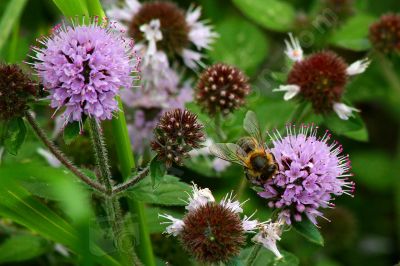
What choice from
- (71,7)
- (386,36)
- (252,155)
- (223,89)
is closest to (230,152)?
(252,155)

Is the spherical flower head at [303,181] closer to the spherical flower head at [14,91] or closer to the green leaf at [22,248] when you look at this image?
the spherical flower head at [14,91]

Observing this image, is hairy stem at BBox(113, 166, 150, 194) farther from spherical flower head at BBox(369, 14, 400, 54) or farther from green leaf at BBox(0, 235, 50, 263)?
spherical flower head at BBox(369, 14, 400, 54)

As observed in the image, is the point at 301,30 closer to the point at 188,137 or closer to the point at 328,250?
the point at 328,250

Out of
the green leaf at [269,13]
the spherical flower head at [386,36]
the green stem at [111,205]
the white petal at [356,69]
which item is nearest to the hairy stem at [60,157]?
the green stem at [111,205]

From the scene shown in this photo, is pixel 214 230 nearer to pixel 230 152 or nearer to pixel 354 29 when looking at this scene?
pixel 230 152

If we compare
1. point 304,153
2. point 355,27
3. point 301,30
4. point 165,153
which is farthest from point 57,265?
point 355,27

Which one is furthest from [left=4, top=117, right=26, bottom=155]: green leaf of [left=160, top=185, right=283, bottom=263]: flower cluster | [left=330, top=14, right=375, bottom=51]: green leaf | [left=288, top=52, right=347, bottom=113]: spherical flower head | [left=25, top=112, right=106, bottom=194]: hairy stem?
[left=330, top=14, right=375, bottom=51]: green leaf
